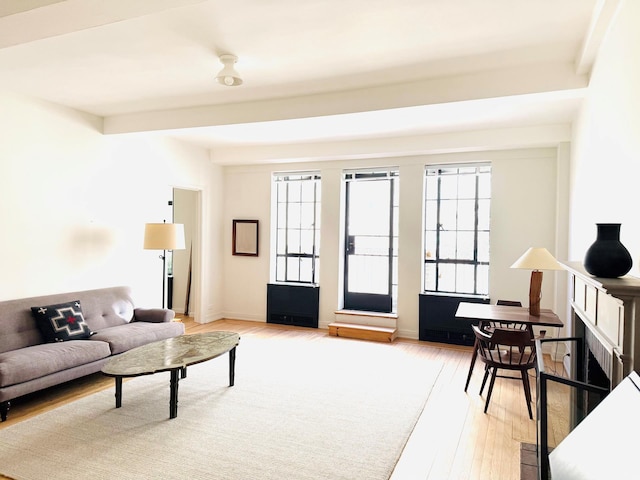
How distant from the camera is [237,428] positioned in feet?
10.4

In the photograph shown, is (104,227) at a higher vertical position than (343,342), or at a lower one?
higher

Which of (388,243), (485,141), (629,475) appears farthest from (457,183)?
(629,475)

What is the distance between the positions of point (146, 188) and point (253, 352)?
8.77 ft

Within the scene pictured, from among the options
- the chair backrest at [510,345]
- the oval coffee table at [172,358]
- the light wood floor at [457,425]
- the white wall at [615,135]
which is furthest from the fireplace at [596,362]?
the oval coffee table at [172,358]

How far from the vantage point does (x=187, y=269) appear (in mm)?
7641

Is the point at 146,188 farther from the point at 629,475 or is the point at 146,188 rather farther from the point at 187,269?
the point at 629,475

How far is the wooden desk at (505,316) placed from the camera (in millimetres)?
3898

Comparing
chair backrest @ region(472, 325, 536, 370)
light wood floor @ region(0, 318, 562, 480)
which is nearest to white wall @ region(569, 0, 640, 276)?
chair backrest @ region(472, 325, 536, 370)

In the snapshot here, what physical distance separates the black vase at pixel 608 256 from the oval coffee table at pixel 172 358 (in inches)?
111

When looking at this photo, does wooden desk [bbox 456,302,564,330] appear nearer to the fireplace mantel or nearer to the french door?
the fireplace mantel

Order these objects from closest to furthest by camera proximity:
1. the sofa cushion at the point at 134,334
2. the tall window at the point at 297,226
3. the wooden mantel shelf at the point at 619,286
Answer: the wooden mantel shelf at the point at 619,286 < the sofa cushion at the point at 134,334 < the tall window at the point at 297,226

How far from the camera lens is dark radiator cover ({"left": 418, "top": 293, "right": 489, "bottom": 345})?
5.78m

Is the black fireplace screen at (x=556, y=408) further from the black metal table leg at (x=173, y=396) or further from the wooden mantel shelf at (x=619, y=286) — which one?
the black metal table leg at (x=173, y=396)

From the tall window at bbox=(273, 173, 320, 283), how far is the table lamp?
11.4ft
